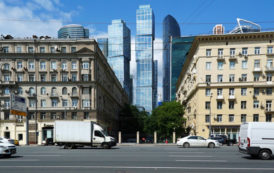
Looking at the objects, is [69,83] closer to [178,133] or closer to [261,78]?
[178,133]

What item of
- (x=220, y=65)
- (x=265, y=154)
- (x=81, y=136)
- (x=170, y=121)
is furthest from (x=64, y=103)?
(x=265, y=154)

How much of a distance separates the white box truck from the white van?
15519 millimetres

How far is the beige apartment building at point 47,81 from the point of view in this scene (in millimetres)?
58688

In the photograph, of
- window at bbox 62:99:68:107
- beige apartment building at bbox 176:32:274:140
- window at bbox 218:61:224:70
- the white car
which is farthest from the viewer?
window at bbox 62:99:68:107

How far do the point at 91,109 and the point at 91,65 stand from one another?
9144 mm

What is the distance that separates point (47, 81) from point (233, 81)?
122 ft

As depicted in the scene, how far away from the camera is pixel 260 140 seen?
1762 cm

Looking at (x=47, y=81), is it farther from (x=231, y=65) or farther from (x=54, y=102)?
(x=231, y=65)

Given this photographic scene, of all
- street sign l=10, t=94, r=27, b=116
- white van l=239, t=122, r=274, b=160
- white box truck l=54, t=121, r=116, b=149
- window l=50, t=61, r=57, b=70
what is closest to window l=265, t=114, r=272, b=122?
white box truck l=54, t=121, r=116, b=149

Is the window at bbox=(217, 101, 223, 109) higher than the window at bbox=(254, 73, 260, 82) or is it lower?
lower

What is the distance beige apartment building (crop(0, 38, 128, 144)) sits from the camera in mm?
58688

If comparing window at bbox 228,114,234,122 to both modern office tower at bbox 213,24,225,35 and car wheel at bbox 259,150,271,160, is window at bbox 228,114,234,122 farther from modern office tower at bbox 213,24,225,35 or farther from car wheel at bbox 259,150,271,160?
car wheel at bbox 259,150,271,160

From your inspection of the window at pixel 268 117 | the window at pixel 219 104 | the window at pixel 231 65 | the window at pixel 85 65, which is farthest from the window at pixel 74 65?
the window at pixel 268 117

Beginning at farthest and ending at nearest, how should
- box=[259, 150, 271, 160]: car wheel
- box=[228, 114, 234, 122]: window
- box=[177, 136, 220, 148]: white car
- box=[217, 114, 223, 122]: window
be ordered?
box=[217, 114, 223, 122]: window, box=[228, 114, 234, 122]: window, box=[177, 136, 220, 148]: white car, box=[259, 150, 271, 160]: car wheel
